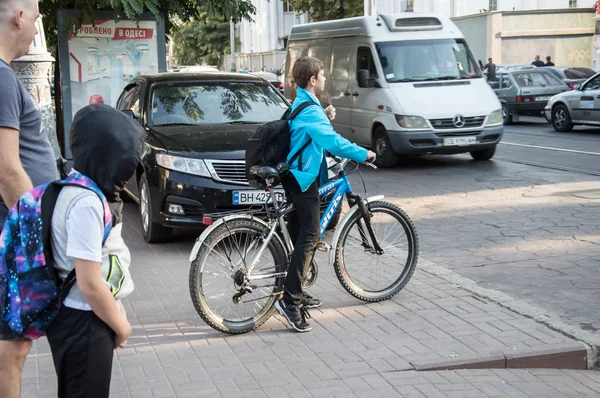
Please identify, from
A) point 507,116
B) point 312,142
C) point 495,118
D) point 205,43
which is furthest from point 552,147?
point 205,43

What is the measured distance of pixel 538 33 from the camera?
41.8 m

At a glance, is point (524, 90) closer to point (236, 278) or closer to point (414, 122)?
point (414, 122)

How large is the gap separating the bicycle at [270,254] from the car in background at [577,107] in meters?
14.4

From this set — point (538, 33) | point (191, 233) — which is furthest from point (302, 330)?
point (538, 33)

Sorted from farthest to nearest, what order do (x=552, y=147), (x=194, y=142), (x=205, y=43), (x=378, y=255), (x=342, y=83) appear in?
(x=205, y=43) < (x=552, y=147) < (x=342, y=83) < (x=194, y=142) < (x=378, y=255)

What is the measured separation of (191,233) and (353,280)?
340cm

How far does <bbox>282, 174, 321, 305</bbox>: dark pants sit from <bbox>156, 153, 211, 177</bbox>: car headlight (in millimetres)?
2510

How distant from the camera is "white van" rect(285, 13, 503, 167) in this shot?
44.9ft

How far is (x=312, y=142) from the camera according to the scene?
18.4 ft

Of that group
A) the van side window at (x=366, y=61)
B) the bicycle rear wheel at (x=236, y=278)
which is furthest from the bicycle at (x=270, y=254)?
the van side window at (x=366, y=61)

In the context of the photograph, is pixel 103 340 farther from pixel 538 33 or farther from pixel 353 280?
pixel 538 33

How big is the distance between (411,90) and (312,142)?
340 inches

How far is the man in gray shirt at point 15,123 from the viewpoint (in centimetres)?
331

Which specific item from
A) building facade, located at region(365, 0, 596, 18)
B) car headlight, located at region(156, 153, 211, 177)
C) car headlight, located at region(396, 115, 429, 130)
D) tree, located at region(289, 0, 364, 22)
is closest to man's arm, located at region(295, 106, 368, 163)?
car headlight, located at region(156, 153, 211, 177)
